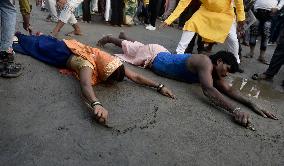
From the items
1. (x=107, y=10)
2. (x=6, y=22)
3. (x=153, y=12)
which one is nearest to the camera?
(x=6, y=22)

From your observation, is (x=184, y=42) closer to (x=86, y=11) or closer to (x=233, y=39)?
(x=233, y=39)

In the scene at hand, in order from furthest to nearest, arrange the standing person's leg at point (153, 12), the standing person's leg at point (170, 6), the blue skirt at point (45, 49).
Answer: the standing person's leg at point (170, 6), the standing person's leg at point (153, 12), the blue skirt at point (45, 49)

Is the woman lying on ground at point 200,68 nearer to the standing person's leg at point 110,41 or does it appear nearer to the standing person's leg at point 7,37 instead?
Result: the standing person's leg at point 110,41

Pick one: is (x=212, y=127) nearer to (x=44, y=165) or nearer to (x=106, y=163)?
(x=106, y=163)

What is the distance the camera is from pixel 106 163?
2.99m

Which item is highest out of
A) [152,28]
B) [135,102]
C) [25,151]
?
[25,151]

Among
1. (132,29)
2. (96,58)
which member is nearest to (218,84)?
(96,58)

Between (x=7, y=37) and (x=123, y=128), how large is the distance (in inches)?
65.6

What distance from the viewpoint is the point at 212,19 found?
20.1ft

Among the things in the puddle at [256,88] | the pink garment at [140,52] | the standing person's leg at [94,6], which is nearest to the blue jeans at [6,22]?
the pink garment at [140,52]

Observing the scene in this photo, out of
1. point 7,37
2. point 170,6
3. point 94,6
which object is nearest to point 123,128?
point 7,37

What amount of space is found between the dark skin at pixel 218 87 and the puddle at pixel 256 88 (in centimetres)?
71

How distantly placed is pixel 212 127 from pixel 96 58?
1468 mm

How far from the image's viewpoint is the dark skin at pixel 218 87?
4.16m
